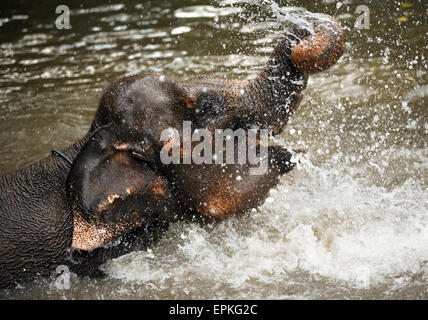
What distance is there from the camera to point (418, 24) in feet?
26.9

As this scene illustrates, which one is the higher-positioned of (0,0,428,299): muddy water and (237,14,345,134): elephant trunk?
(237,14,345,134): elephant trunk

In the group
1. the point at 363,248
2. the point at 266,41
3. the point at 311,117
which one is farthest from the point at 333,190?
the point at 266,41

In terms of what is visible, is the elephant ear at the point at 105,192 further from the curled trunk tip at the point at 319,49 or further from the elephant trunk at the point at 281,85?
the curled trunk tip at the point at 319,49

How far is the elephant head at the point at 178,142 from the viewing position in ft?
11.6

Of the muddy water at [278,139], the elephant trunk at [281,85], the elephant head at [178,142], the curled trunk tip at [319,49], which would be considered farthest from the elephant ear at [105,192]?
the curled trunk tip at [319,49]

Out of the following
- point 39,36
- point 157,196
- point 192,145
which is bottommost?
point 39,36

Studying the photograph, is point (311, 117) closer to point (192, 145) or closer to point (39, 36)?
point (192, 145)

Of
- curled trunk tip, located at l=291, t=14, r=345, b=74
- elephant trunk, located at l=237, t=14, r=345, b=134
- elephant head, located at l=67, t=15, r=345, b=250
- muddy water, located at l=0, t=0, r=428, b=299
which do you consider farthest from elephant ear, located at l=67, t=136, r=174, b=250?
curled trunk tip, located at l=291, t=14, r=345, b=74

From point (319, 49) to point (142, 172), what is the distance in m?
1.27

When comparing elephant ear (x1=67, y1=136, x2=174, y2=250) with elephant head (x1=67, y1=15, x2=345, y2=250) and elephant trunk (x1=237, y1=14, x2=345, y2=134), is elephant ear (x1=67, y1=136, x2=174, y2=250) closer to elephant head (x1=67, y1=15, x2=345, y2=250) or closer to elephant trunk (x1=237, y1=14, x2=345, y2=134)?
elephant head (x1=67, y1=15, x2=345, y2=250)

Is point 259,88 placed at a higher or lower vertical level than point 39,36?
higher

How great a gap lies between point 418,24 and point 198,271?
18.3ft

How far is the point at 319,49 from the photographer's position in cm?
353

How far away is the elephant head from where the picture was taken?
354 centimetres
